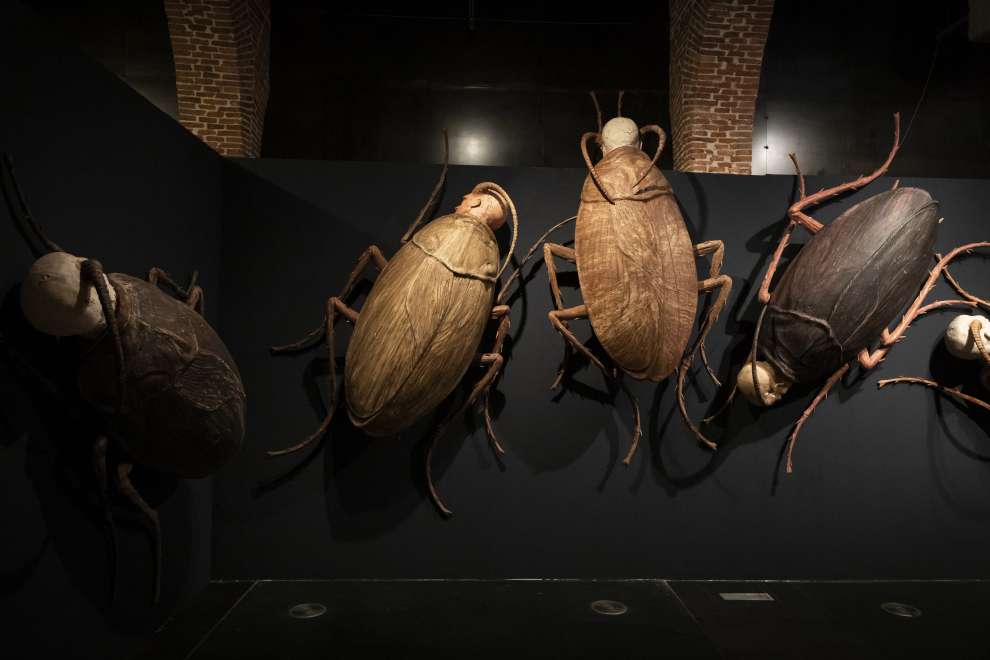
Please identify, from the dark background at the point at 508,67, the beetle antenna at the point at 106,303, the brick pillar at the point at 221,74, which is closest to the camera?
the beetle antenna at the point at 106,303

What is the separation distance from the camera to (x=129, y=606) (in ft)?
6.91

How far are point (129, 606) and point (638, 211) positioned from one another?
2224 mm

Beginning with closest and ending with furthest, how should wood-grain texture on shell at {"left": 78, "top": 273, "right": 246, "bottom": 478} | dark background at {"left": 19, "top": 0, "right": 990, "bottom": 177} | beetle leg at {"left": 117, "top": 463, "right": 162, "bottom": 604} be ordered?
wood-grain texture on shell at {"left": 78, "top": 273, "right": 246, "bottom": 478}
beetle leg at {"left": 117, "top": 463, "right": 162, "bottom": 604}
dark background at {"left": 19, "top": 0, "right": 990, "bottom": 177}

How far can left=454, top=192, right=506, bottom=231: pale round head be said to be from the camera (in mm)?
2727

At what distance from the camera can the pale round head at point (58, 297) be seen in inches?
61.1

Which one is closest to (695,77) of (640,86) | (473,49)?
(640,86)

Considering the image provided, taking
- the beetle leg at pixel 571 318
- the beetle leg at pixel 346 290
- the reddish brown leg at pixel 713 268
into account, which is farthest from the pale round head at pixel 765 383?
the beetle leg at pixel 346 290

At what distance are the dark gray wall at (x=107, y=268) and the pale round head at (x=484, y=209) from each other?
1106 mm

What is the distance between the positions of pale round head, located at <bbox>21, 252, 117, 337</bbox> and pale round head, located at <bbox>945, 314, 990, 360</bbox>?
Result: 3.23 m

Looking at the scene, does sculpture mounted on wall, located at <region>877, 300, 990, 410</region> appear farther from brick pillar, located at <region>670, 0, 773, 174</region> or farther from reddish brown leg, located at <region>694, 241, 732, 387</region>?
brick pillar, located at <region>670, 0, 773, 174</region>

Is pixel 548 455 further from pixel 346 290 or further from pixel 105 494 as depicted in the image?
pixel 105 494

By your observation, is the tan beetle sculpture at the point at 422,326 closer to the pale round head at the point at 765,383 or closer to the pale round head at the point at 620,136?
the pale round head at the point at 620,136

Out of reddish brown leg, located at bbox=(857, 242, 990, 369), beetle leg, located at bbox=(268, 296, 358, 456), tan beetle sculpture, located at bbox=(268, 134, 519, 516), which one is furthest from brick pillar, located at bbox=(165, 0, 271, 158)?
reddish brown leg, located at bbox=(857, 242, 990, 369)

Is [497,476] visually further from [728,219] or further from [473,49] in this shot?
[473,49]
